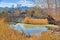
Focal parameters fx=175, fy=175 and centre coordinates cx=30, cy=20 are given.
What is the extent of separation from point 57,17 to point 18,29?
432 millimetres

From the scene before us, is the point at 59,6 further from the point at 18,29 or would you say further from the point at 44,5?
the point at 18,29

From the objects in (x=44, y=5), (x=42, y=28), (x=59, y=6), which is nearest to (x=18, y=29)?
(x=42, y=28)

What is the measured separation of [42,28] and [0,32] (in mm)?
440

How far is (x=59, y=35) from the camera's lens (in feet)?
5.97

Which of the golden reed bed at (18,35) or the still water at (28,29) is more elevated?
the still water at (28,29)

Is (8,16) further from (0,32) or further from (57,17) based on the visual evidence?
(57,17)

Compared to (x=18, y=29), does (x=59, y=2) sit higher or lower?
higher

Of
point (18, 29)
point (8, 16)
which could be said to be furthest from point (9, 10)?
point (18, 29)

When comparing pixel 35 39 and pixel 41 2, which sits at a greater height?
pixel 41 2

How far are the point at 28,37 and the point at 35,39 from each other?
0.08 meters

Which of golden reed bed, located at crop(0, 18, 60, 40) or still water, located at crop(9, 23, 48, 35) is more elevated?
still water, located at crop(9, 23, 48, 35)

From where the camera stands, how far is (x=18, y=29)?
183 centimetres

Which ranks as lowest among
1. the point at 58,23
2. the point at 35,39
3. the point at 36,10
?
the point at 35,39

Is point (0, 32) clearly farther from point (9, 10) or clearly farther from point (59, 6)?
point (59, 6)
